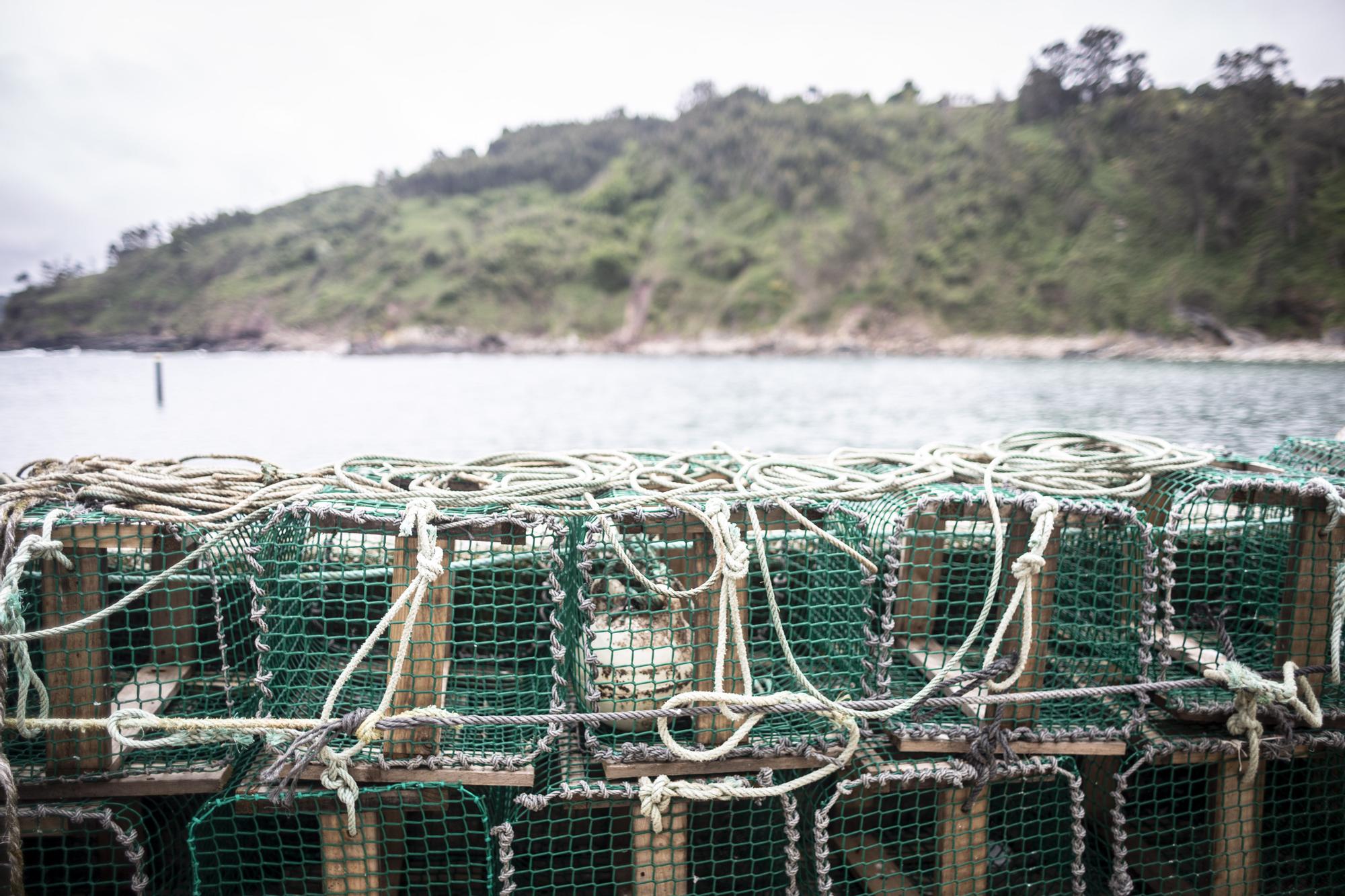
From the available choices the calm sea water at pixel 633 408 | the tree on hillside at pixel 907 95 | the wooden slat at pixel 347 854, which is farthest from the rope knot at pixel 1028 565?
the tree on hillside at pixel 907 95

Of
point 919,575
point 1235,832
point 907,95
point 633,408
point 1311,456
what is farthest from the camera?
point 907,95

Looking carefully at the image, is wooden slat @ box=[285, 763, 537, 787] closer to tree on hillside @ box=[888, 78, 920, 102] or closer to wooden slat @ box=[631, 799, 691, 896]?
wooden slat @ box=[631, 799, 691, 896]

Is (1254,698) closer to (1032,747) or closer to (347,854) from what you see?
(1032,747)

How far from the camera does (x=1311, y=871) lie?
226 cm

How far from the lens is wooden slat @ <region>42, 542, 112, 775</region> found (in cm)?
182

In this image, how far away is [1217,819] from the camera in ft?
6.95

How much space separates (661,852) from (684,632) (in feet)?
1.87

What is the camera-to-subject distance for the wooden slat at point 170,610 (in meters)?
2.09

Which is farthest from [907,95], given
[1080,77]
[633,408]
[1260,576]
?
[1260,576]

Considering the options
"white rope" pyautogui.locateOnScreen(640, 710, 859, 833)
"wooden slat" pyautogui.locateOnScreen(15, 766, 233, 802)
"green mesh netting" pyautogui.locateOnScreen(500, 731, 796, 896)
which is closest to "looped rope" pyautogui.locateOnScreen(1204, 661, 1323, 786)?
"white rope" pyautogui.locateOnScreen(640, 710, 859, 833)

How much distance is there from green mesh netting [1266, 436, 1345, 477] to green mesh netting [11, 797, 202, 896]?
368 cm

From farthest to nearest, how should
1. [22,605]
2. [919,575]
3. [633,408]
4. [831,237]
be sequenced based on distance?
[831,237], [633,408], [919,575], [22,605]

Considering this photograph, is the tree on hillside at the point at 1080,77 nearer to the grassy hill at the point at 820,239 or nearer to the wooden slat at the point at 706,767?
the grassy hill at the point at 820,239

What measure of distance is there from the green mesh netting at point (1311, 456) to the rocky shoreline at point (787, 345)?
→ 3678 centimetres
